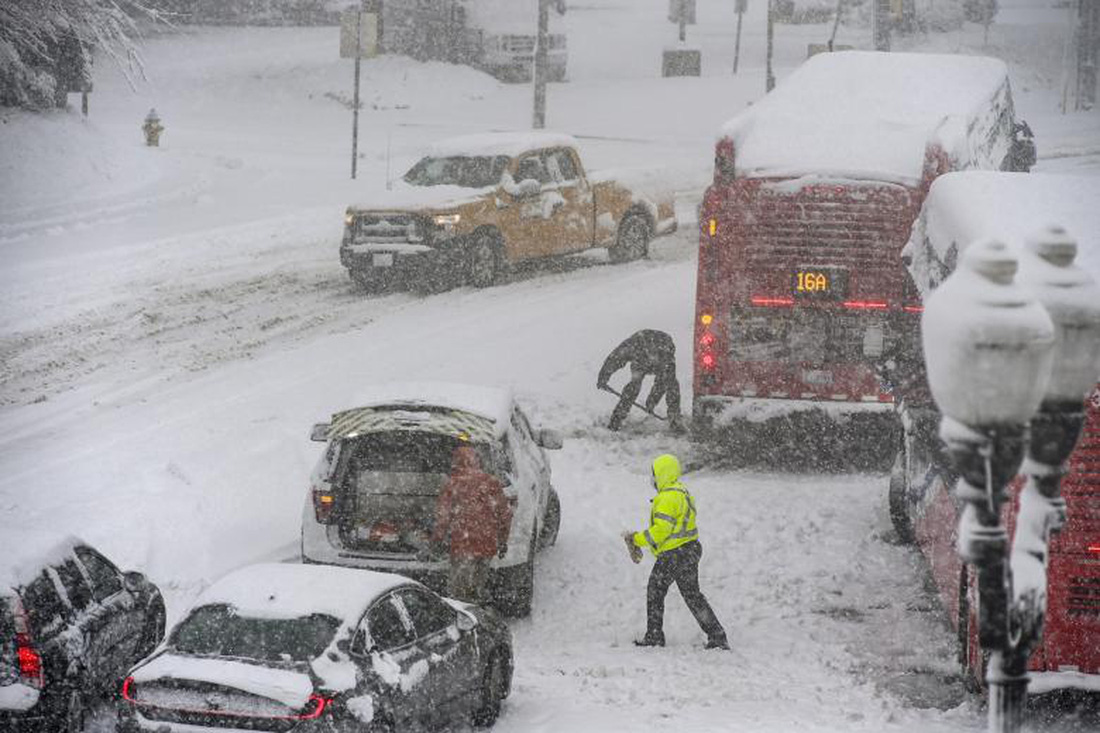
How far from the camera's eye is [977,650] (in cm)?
983

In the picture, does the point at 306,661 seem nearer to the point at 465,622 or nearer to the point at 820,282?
the point at 465,622

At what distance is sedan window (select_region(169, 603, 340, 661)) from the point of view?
873cm

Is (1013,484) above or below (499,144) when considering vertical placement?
below

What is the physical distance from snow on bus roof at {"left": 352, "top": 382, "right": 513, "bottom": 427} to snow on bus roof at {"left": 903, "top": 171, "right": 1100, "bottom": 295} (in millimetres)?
3274

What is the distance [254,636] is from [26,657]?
1565mm

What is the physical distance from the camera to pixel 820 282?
51.4 feet

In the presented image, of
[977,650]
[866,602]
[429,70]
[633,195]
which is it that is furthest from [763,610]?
[429,70]

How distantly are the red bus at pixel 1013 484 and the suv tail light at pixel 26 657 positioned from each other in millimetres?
5435

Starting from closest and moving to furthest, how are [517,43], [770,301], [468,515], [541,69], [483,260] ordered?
[468,515] → [770,301] → [483,260] → [541,69] → [517,43]

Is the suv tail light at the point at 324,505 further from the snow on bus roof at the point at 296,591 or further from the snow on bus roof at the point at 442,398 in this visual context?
the snow on bus roof at the point at 296,591

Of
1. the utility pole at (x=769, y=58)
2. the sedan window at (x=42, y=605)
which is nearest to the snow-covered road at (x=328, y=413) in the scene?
the sedan window at (x=42, y=605)

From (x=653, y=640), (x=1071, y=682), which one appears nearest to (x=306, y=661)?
(x=653, y=640)

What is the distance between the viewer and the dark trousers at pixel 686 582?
11.7 metres

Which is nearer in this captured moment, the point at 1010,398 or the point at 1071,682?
the point at 1010,398
